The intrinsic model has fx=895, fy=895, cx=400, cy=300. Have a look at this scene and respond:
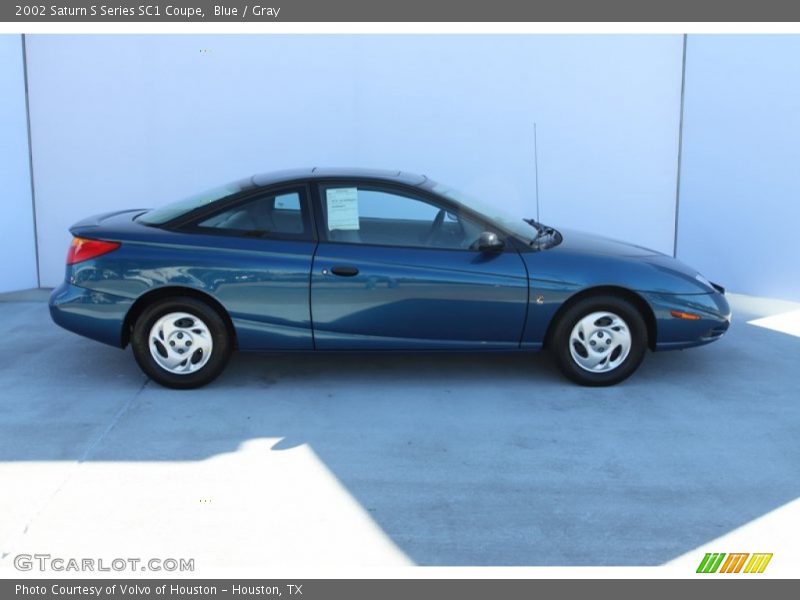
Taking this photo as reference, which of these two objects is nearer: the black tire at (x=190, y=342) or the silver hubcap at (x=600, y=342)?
the black tire at (x=190, y=342)

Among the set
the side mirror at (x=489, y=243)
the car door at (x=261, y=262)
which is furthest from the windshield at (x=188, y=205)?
the side mirror at (x=489, y=243)

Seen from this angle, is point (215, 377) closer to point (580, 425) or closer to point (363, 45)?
point (580, 425)

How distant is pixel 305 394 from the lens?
5.90 m

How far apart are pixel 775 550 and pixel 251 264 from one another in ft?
11.3

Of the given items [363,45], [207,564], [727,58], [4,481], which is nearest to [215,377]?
[4,481]

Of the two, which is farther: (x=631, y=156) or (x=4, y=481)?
(x=631, y=156)

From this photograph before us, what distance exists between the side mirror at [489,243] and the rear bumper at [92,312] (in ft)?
7.53

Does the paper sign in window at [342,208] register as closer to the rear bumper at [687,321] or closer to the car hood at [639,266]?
the car hood at [639,266]

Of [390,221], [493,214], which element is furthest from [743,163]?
[390,221]

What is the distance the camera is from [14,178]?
28.5ft

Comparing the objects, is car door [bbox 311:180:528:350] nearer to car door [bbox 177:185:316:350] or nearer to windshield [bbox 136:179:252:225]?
car door [bbox 177:185:316:350]

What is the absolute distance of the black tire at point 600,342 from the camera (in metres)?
5.91

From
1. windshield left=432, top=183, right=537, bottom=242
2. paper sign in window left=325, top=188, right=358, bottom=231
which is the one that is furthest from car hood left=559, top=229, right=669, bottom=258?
paper sign in window left=325, top=188, right=358, bottom=231

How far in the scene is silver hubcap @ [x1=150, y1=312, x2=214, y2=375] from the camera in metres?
5.80
